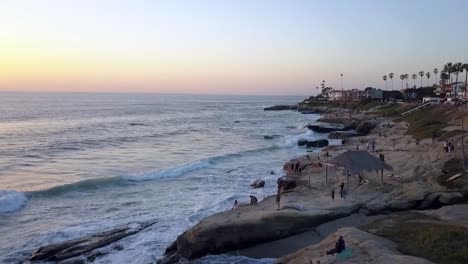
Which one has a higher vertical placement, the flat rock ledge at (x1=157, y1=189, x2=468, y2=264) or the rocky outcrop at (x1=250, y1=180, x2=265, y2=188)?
the flat rock ledge at (x1=157, y1=189, x2=468, y2=264)

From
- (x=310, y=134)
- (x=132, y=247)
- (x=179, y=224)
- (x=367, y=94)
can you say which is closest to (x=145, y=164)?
(x=179, y=224)

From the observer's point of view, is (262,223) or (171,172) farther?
(171,172)

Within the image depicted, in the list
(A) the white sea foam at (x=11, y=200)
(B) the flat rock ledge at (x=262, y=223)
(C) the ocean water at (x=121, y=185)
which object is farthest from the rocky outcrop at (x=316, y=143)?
(A) the white sea foam at (x=11, y=200)

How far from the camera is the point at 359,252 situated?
16281mm

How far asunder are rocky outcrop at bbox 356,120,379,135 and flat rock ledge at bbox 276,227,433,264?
56213 millimetres

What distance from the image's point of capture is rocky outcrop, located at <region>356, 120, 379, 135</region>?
72812 millimetres

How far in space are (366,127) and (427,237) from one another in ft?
191

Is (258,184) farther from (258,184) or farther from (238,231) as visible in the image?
(238,231)

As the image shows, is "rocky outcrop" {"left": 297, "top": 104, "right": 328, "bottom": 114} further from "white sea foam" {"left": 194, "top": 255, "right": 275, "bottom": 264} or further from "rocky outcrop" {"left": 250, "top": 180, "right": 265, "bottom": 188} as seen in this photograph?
"white sea foam" {"left": 194, "top": 255, "right": 275, "bottom": 264}

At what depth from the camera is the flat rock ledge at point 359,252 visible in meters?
15.1

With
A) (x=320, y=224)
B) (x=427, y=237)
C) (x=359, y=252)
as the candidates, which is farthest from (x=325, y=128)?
(x=359, y=252)

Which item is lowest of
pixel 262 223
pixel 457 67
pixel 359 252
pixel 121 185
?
pixel 121 185

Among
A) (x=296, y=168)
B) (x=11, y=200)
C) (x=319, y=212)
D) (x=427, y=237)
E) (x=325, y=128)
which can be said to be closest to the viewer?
(x=427, y=237)

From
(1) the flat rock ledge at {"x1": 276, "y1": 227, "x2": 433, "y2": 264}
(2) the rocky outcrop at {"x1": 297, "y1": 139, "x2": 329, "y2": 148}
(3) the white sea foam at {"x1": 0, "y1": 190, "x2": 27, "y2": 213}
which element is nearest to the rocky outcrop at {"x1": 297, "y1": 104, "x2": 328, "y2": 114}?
(2) the rocky outcrop at {"x1": 297, "y1": 139, "x2": 329, "y2": 148}
